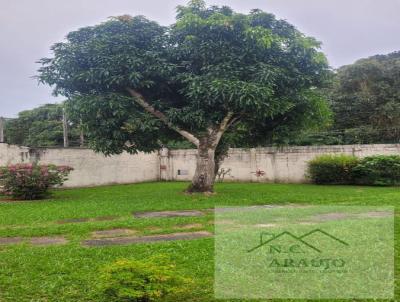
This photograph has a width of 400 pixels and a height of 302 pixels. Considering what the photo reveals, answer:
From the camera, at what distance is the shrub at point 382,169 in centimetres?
1473

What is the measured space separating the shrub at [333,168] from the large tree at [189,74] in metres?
3.99

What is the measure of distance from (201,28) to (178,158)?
33.2ft

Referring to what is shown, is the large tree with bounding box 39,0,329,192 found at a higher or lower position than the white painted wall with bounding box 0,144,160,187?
higher

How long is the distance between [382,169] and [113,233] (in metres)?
11.3

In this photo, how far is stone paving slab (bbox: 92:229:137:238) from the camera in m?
6.22

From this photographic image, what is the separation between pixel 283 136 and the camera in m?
13.3

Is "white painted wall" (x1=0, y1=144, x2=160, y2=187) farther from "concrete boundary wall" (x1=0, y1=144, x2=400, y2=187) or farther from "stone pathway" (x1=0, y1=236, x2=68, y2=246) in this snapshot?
"stone pathway" (x1=0, y1=236, x2=68, y2=246)

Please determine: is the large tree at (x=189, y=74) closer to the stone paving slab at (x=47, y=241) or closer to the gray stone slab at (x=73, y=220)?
the gray stone slab at (x=73, y=220)

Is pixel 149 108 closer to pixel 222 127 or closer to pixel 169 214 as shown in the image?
pixel 222 127

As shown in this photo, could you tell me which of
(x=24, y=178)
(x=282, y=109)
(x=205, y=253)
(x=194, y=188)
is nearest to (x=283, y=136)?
(x=282, y=109)

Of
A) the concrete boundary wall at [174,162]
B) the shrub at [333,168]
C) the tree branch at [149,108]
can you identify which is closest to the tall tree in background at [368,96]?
the concrete boundary wall at [174,162]

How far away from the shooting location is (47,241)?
5961 mm

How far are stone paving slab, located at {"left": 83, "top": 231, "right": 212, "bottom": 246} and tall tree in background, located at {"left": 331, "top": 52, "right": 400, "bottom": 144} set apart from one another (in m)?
16.7

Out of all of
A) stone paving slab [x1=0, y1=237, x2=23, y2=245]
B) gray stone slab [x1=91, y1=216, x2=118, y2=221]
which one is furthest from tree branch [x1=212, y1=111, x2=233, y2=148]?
stone paving slab [x1=0, y1=237, x2=23, y2=245]
